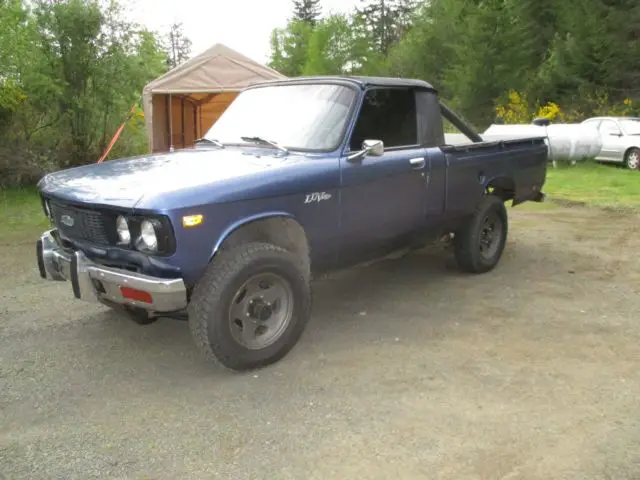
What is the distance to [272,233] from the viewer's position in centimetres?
413

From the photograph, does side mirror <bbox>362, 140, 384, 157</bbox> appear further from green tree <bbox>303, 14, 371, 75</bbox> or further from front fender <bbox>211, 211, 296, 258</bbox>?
green tree <bbox>303, 14, 371, 75</bbox>

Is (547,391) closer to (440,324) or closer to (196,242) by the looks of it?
(440,324)

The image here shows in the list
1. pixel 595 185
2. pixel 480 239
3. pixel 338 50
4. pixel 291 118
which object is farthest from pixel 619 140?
pixel 338 50

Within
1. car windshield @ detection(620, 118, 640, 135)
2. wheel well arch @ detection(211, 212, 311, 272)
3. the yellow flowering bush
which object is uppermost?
the yellow flowering bush

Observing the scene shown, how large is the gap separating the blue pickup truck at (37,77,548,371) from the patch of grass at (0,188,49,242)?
184 inches

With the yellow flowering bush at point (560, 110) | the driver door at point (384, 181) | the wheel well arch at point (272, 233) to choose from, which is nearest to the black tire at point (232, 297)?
the wheel well arch at point (272, 233)

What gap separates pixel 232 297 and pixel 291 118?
172 centimetres

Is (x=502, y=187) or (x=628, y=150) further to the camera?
(x=628, y=150)

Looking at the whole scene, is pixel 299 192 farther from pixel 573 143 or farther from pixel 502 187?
pixel 573 143

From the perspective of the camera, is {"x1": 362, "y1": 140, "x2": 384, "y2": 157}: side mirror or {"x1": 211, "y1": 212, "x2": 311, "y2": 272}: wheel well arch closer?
{"x1": 211, "y1": 212, "x2": 311, "y2": 272}: wheel well arch

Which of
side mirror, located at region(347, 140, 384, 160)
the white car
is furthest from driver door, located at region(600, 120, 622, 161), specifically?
side mirror, located at region(347, 140, 384, 160)

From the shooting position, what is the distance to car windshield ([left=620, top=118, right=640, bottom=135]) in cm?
1645

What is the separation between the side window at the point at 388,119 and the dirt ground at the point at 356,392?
1447mm

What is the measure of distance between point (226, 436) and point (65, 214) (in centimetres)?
192
